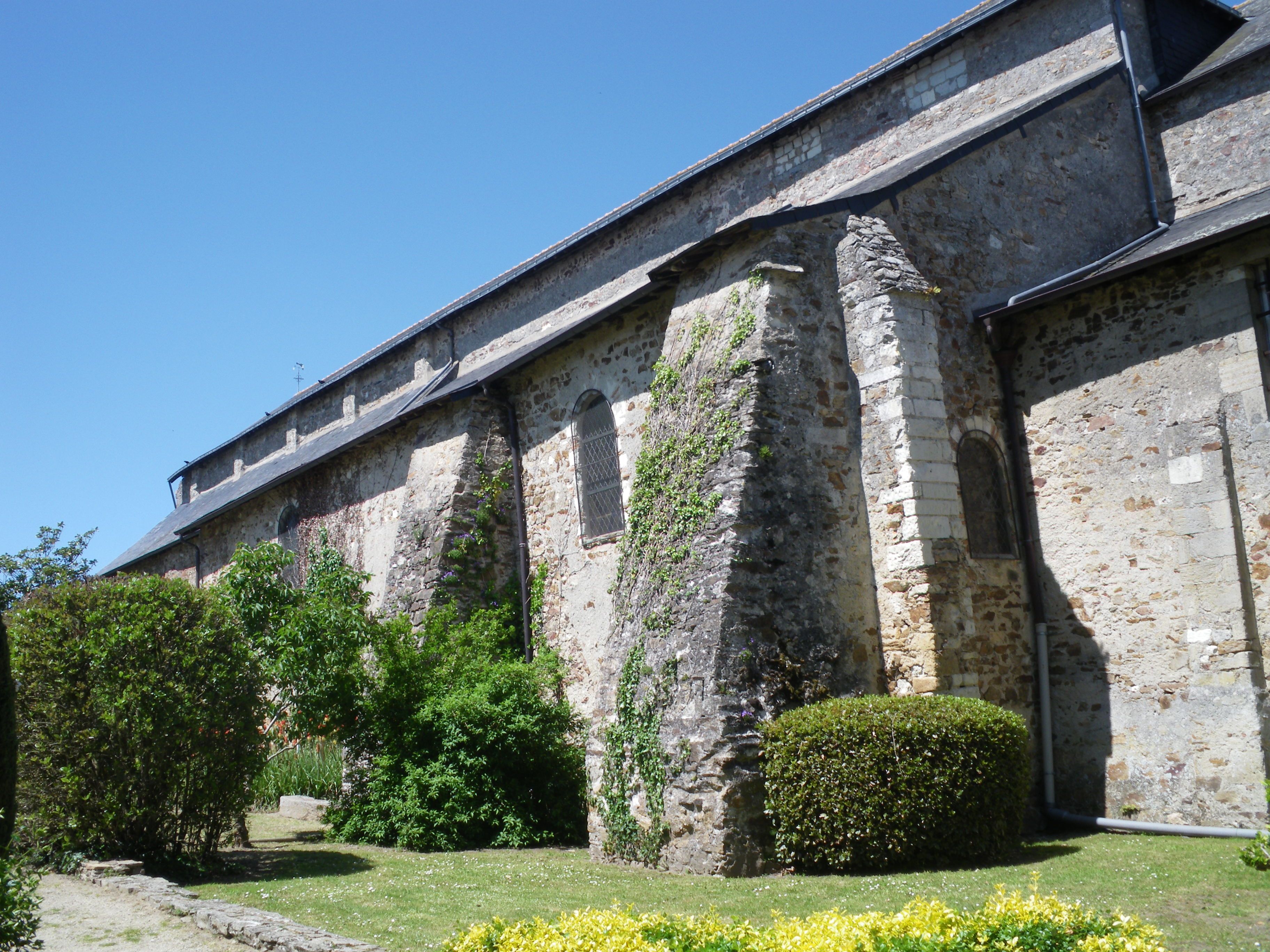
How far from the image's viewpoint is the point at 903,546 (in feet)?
28.1

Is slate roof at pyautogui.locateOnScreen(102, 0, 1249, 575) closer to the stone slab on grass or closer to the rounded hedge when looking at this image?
the rounded hedge

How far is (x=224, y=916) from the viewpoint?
20.0 ft

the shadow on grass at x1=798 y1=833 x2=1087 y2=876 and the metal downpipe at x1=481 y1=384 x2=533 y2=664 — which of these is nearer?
the shadow on grass at x1=798 y1=833 x2=1087 y2=876

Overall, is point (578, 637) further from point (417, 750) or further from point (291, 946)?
point (291, 946)

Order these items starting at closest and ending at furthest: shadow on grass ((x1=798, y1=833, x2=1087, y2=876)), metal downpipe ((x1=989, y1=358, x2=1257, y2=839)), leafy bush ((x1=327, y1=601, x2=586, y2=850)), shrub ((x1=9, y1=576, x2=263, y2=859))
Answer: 1. shadow on grass ((x1=798, y1=833, x2=1087, y2=876))
2. shrub ((x1=9, y1=576, x2=263, y2=859))
3. metal downpipe ((x1=989, y1=358, x2=1257, y2=839))
4. leafy bush ((x1=327, y1=601, x2=586, y2=850))

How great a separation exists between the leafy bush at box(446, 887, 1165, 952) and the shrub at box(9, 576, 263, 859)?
4.86 m

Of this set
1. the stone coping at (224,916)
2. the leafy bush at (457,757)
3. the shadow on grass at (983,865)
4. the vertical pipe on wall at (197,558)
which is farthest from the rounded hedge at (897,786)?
the vertical pipe on wall at (197,558)

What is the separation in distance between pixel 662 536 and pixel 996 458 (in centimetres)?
334

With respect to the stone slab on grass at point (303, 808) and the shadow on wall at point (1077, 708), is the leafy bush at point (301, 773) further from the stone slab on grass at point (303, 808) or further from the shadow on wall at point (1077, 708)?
the shadow on wall at point (1077, 708)

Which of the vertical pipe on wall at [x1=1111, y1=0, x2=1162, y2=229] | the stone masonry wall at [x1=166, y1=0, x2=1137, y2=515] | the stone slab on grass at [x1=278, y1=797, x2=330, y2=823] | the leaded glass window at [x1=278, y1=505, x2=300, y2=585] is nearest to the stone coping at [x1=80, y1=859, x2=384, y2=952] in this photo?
the stone slab on grass at [x1=278, y1=797, x2=330, y2=823]

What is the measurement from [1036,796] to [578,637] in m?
5.06

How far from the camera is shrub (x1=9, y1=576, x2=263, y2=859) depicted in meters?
7.95

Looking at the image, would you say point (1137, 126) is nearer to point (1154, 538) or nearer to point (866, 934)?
point (1154, 538)

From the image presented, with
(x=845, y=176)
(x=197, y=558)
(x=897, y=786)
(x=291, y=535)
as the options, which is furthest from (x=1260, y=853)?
(x=197, y=558)
